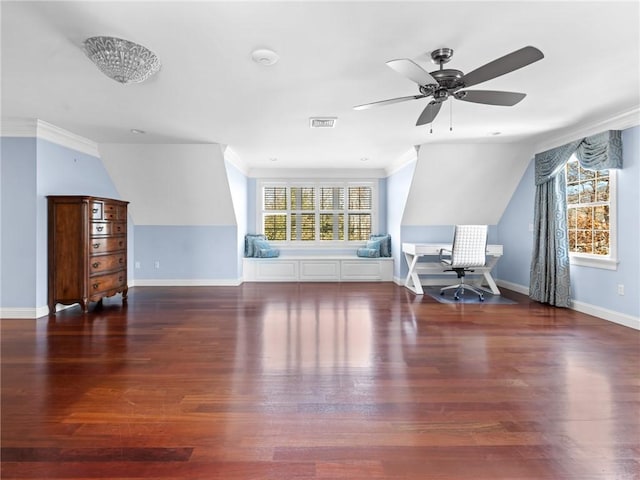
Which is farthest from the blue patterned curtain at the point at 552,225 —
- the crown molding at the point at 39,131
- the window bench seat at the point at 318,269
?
the crown molding at the point at 39,131

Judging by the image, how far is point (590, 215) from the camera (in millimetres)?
4312

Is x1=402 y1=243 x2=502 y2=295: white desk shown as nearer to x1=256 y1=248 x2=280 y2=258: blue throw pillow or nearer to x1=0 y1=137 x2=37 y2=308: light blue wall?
x1=256 y1=248 x2=280 y2=258: blue throw pillow

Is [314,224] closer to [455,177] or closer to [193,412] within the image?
[455,177]

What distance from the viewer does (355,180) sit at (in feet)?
24.0

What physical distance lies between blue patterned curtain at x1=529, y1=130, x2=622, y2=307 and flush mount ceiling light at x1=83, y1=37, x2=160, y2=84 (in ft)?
15.5

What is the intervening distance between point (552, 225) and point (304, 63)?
4076mm

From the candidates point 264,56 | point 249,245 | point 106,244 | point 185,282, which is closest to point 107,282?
point 106,244

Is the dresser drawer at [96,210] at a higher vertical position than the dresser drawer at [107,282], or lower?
higher

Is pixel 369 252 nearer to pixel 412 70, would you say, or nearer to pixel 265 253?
pixel 265 253

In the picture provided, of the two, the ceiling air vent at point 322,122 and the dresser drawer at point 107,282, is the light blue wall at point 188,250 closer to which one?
the dresser drawer at point 107,282

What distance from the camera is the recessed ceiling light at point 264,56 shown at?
2.33m

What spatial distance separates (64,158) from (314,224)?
4486 mm

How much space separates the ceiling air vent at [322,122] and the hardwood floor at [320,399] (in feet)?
7.65

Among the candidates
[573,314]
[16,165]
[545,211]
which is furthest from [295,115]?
[573,314]
